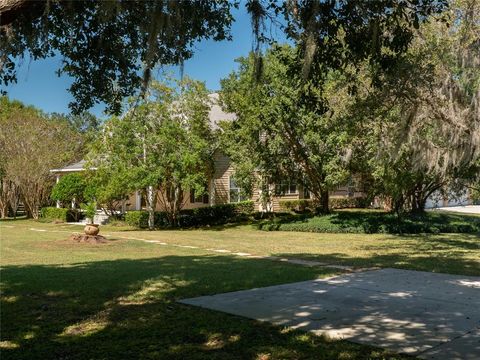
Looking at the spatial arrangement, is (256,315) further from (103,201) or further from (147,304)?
(103,201)

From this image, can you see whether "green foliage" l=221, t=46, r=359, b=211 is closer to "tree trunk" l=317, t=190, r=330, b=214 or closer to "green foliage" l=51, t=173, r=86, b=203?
"tree trunk" l=317, t=190, r=330, b=214

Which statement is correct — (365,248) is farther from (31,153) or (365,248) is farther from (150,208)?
(31,153)

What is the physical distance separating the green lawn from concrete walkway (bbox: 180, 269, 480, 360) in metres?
0.43

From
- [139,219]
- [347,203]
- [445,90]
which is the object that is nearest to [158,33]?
[445,90]

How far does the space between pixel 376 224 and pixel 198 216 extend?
8.99 metres

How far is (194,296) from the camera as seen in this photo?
7.90m

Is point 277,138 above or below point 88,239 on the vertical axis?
above

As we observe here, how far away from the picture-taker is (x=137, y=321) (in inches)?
248

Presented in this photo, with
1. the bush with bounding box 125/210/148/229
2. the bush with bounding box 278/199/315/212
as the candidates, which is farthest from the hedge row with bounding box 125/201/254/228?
the bush with bounding box 278/199/315/212

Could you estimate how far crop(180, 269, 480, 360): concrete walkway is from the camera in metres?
5.40

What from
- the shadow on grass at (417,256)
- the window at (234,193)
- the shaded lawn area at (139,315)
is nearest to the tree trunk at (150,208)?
the window at (234,193)

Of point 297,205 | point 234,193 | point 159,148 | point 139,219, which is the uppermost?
point 159,148

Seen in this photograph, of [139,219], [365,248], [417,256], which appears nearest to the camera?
[417,256]

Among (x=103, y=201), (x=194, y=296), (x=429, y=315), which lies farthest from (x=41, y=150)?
(x=429, y=315)
